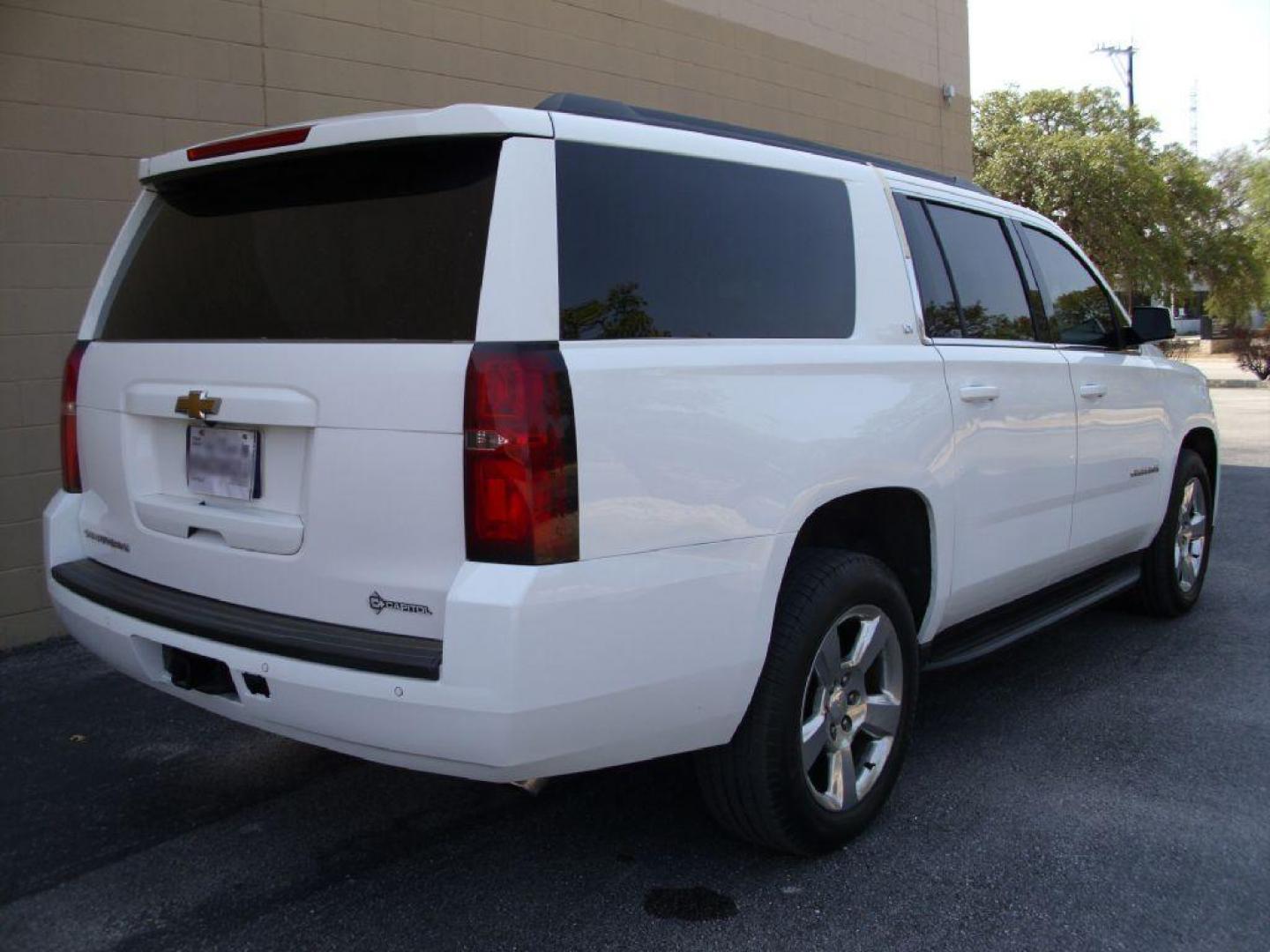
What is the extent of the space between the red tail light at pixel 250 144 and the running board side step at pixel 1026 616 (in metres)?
2.50

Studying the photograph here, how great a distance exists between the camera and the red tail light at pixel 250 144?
9.73ft

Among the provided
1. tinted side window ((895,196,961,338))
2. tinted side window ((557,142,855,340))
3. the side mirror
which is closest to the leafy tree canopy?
the side mirror

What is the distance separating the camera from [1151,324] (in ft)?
17.1

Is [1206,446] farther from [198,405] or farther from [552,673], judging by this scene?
[198,405]

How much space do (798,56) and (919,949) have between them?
9352mm

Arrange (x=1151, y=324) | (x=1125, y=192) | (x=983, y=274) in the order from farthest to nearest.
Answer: (x=1125, y=192), (x=1151, y=324), (x=983, y=274)

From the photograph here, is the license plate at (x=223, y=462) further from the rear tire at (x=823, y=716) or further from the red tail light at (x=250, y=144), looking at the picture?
the rear tire at (x=823, y=716)

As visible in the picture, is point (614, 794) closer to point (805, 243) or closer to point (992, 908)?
point (992, 908)

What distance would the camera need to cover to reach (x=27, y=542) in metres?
5.77

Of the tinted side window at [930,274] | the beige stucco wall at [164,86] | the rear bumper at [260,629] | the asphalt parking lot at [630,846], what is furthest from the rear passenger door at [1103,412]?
the beige stucco wall at [164,86]

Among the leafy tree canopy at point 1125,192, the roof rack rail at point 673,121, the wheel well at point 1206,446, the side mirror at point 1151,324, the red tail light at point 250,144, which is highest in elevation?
the leafy tree canopy at point 1125,192

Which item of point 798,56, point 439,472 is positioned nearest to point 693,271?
point 439,472

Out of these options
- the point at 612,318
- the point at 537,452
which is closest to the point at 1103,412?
the point at 612,318

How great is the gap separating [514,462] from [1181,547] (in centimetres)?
452
